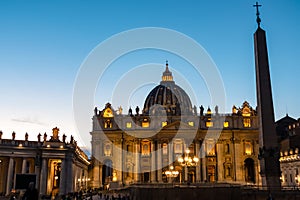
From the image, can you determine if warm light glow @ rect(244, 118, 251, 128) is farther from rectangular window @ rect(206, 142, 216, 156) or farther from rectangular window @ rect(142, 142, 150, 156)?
rectangular window @ rect(142, 142, 150, 156)

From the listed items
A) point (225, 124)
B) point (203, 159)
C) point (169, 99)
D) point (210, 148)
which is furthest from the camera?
point (169, 99)

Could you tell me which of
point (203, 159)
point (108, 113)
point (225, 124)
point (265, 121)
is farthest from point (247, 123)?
point (265, 121)

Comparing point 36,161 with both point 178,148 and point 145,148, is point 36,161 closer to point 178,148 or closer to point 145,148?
point 145,148

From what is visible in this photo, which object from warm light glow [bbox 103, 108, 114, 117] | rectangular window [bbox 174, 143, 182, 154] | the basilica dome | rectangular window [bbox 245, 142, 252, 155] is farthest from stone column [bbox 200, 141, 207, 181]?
warm light glow [bbox 103, 108, 114, 117]

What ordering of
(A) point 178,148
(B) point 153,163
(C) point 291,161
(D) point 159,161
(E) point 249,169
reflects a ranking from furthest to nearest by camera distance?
1. (E) point 249,169
2. (A) point 178,148
3. (B) point 153,163
4. (D) point 159,161
5. (C) point 291,161

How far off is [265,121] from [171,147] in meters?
53.0

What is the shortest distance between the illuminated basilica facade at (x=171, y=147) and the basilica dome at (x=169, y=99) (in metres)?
17.8

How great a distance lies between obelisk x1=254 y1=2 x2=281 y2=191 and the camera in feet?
88.6

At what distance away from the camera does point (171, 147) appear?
7950 cm

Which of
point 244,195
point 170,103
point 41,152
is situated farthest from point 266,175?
point 170,103

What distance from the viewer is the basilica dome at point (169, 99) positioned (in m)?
102

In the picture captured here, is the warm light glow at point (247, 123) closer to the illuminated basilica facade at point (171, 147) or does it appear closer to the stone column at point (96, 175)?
the illuminated basilica facade at point (171, 147)

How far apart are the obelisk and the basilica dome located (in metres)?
69.7

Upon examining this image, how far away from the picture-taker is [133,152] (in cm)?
8006
